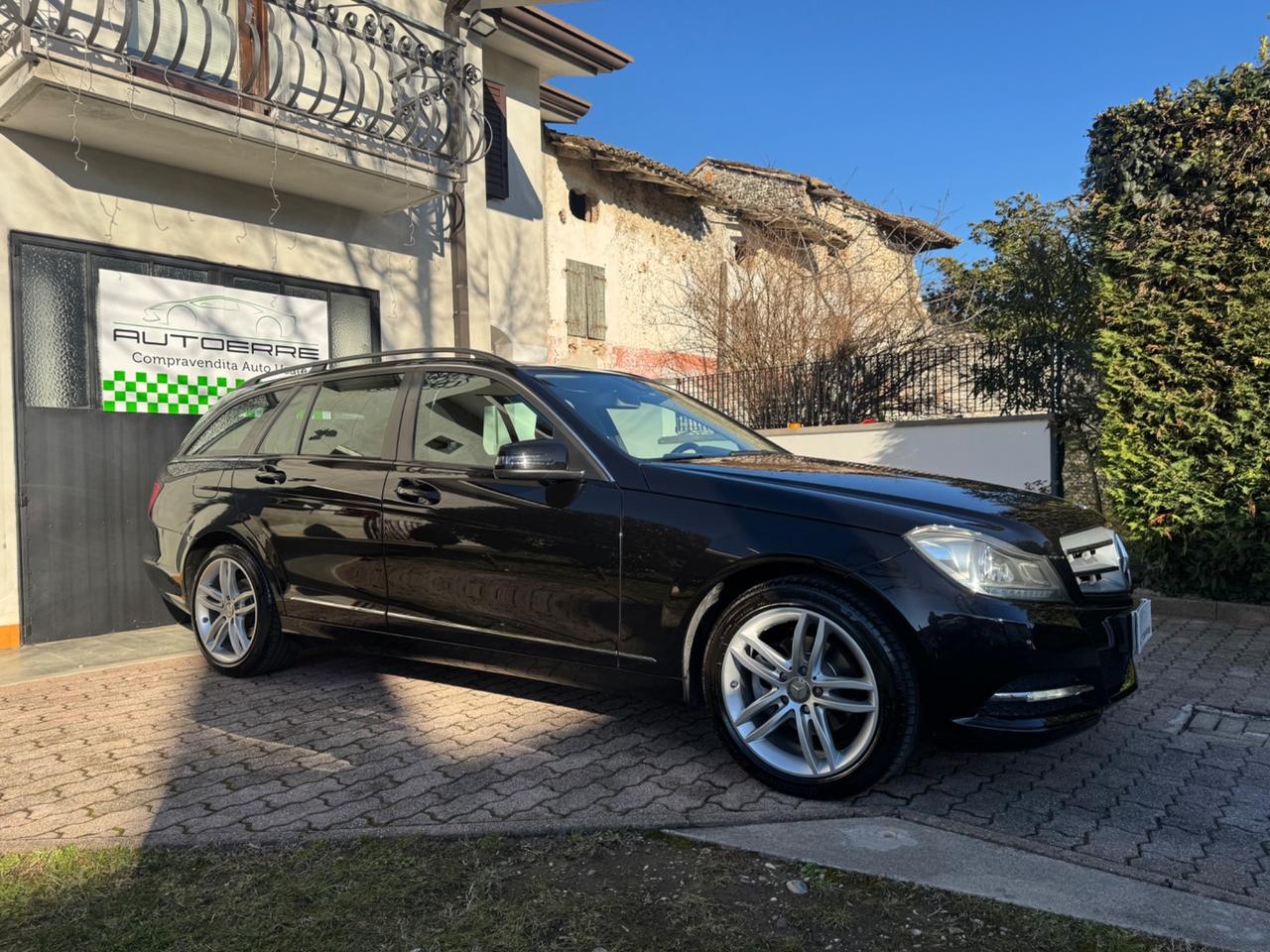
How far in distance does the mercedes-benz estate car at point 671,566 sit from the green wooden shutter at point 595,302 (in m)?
11.8

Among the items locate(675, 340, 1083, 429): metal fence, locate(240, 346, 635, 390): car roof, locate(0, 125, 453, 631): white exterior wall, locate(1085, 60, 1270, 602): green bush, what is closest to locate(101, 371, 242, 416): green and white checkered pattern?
locate(0, 125, 453, 631): white exterior wall

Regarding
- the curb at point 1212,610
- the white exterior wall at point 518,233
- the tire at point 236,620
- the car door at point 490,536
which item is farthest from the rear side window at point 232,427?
the curb at point 1212,610

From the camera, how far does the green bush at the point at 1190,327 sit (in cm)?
655

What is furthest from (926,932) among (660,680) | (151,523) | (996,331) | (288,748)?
(996,331)

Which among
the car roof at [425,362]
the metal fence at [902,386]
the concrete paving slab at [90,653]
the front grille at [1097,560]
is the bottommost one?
the concrete paving slab at [90,653]

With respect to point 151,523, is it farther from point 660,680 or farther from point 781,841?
point 781,841

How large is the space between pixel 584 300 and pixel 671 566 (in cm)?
1360

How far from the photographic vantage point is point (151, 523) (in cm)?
593

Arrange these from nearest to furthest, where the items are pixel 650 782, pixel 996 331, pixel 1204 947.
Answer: pixel 1204 947 < pixel 650 782 < pixel 996 331

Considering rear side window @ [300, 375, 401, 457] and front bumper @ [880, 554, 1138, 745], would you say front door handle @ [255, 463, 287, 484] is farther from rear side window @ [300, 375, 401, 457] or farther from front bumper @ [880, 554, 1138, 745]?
front bumper @ [880, 554, 1138, 745]

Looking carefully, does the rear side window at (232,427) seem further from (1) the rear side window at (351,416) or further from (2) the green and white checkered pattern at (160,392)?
(2) the green and white checkered pattern at (160,392)

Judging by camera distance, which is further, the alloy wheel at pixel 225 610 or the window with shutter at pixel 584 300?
the window with shutter at pixel 584 300

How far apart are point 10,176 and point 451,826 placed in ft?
21.0

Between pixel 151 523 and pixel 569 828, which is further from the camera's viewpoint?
pixel 151 523
